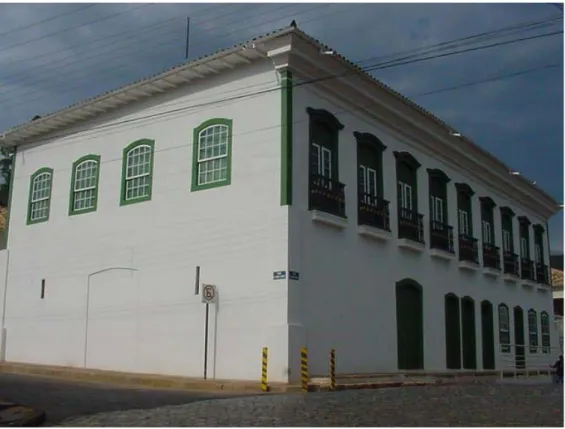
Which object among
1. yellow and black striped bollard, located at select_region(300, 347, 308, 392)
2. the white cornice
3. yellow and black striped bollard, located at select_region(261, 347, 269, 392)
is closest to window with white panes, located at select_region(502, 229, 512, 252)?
the white cornice

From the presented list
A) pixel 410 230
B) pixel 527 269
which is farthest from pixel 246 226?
pixel 527 269

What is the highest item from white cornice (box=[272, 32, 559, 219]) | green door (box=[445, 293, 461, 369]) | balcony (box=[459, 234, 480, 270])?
white cornice (box=[272, 32, 559, 219])

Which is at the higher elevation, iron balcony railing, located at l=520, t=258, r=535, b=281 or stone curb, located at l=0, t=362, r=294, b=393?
iron balcony railing, located at l=520, t=258, r=535, b=281

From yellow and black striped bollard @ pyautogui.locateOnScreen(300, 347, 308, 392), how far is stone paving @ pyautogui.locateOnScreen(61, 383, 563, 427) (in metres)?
1.20

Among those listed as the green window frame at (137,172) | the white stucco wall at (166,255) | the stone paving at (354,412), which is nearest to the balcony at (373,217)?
the white stucco wall at (166,255)

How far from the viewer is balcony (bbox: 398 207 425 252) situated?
20.5 meters

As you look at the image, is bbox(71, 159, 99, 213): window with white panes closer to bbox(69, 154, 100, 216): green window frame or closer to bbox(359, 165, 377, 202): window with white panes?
bbox(69, 154, 100, 216): green window frame

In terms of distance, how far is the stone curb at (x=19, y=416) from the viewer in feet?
30.6

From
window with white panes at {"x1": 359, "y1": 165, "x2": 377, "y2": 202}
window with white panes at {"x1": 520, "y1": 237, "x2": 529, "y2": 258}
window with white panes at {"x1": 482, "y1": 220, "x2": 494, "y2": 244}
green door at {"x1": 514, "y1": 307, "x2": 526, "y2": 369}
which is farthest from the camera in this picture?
window with white panes at {"x1": 520, "y1": 237, "x2": 529, "y2": 258}

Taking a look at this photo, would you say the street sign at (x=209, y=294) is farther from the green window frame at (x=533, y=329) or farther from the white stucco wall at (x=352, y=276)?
the green window frame at (x=533, y=329)

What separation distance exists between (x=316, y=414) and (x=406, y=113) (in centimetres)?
1268

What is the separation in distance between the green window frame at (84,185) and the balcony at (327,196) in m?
7.09

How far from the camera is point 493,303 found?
26344 mm

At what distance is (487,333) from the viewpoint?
2580cm
